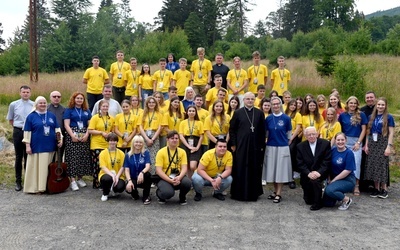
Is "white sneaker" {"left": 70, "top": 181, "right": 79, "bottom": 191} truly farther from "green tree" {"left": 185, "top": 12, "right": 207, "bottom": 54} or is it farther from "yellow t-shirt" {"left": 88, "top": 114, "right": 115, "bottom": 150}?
"green tree" {"left": 185, "top": 12, "right": 207, "bottom": 54}

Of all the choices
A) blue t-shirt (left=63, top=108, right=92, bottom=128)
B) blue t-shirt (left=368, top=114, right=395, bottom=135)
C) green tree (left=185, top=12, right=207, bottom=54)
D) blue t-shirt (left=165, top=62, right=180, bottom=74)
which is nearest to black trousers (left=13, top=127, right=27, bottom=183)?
blue t-shirt (left=63, top=108, right=92, bottom=128)

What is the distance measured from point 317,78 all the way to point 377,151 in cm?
1089

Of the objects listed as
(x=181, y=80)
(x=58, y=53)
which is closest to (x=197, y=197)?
(x=181, y=80)

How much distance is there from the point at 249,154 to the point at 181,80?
4456 mm

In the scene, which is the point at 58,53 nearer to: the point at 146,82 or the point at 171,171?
the point at 146,82

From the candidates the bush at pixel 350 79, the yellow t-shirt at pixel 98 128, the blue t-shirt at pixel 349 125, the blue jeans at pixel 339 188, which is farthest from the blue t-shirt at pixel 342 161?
the bush at pixel 350 79

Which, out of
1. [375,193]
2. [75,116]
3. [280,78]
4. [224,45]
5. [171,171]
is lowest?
[375,193]

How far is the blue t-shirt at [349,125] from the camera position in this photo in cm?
783

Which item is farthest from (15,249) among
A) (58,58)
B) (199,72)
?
(58,58)

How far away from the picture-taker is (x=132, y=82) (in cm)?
1155

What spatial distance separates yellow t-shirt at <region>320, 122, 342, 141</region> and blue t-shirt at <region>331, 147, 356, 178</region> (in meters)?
0.64

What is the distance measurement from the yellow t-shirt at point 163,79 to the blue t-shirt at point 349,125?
16.7ft

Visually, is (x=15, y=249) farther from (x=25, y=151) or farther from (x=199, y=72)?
(x=199, y=72)

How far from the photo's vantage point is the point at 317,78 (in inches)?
719
